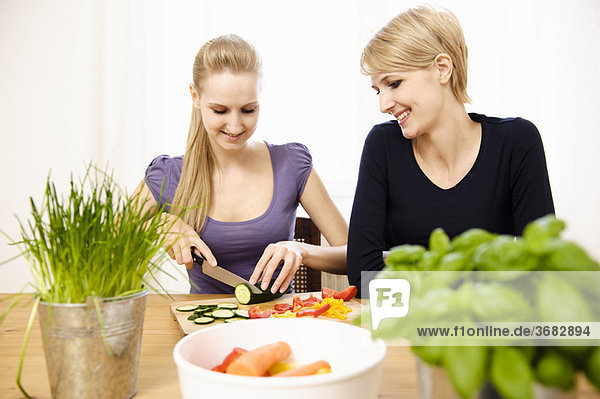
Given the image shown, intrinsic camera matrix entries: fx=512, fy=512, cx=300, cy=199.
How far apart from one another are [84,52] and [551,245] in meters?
3.34

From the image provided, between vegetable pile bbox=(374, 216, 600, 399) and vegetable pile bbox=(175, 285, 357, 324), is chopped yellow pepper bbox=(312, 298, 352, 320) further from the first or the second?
vegetable pile bbox=(374, 216, 600, 399)

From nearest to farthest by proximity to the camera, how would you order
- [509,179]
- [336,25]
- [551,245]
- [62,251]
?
[551,245], [62,251], [509,179], [336,25]

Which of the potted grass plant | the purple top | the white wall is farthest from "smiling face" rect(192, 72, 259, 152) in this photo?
the white wall

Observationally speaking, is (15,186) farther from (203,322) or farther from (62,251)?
(62,251)

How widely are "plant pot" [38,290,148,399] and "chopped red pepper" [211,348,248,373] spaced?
0.13m

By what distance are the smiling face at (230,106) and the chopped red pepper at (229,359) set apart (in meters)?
1.15

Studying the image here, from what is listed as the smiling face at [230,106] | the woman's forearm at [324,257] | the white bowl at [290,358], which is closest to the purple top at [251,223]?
the woman's forearm at [324,257]

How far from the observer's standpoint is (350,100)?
138 inches

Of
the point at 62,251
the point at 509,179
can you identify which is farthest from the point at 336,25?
the point at 62,251

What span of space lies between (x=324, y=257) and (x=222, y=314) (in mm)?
704

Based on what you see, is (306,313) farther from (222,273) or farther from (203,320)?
(222,273)

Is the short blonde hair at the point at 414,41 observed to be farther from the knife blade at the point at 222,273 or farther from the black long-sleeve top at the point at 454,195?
the knife blade at the point at 222,273

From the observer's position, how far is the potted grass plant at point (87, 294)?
64cm

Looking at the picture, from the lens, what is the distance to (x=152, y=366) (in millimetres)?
865
